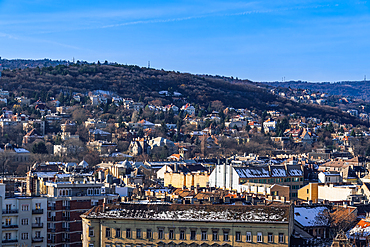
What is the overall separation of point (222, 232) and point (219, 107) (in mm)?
166976

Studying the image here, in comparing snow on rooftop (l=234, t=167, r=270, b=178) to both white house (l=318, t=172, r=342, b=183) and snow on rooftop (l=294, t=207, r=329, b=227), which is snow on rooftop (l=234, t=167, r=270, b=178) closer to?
white house (l=318, t=172, r=342, b=183)

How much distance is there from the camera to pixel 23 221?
35.8 metres

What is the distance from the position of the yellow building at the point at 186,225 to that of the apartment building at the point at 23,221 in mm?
4669

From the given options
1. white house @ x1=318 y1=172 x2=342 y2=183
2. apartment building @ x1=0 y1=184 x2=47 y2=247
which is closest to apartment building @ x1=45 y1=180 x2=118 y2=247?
apartment building @ x1=0 y1=184 x2=47 y2=247

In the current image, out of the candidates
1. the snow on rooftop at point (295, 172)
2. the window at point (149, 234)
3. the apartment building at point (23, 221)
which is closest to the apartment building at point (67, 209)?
the apartment building at point (23, 221)

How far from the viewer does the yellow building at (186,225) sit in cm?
3061

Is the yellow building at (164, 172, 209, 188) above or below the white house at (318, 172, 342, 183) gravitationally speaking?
below

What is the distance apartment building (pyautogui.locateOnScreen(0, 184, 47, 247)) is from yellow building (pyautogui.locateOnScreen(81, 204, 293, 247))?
467cm

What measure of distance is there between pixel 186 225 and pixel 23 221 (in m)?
9.10

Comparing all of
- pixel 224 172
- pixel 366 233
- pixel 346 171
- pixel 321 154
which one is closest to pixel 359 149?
pixel 321 154

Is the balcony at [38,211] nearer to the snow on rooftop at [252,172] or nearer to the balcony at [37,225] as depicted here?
the balcony at [37,225]

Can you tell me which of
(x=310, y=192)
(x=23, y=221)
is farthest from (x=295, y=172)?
(x=23, y=221)

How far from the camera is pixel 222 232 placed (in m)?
31.1

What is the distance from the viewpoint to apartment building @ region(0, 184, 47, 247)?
35.1 metres
